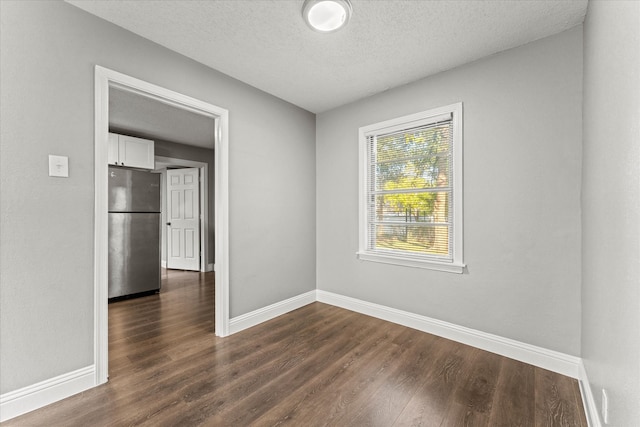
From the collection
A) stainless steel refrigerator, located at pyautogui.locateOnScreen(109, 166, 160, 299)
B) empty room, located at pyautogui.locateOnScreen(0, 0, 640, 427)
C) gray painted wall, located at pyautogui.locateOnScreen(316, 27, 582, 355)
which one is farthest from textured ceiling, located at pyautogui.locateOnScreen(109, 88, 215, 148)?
gray painted wall, located at pyautogui.locateOnScreen(316, 27, 582, 355)

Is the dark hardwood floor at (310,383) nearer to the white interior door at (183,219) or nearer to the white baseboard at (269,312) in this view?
the white baseboard at (269,312)

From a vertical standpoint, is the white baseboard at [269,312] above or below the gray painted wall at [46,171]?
below

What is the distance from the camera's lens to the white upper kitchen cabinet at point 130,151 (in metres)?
4.12

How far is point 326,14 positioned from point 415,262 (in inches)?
90.4

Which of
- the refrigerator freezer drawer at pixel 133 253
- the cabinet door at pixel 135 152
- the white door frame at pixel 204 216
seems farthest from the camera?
the white door frame at pixel 204 216

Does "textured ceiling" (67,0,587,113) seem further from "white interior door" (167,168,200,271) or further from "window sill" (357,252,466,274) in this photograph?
"white interior door" (167,168,200,271)

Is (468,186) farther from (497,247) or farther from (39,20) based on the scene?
(39,20)

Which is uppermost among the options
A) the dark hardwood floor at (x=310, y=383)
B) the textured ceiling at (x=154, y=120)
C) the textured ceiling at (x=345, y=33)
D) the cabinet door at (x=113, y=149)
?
the textured ceiling at (x=345, y=33)

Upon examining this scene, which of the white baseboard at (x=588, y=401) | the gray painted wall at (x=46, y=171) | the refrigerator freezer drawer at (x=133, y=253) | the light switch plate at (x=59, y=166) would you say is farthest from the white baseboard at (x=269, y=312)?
the white baseboard at (x=588, y=401)

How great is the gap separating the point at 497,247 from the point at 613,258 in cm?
126

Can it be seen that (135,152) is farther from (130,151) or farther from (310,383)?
(310,383)

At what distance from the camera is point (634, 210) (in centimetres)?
89

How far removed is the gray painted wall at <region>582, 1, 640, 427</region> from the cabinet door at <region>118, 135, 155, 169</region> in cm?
518

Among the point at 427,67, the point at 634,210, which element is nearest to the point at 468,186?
the point at 427,67
